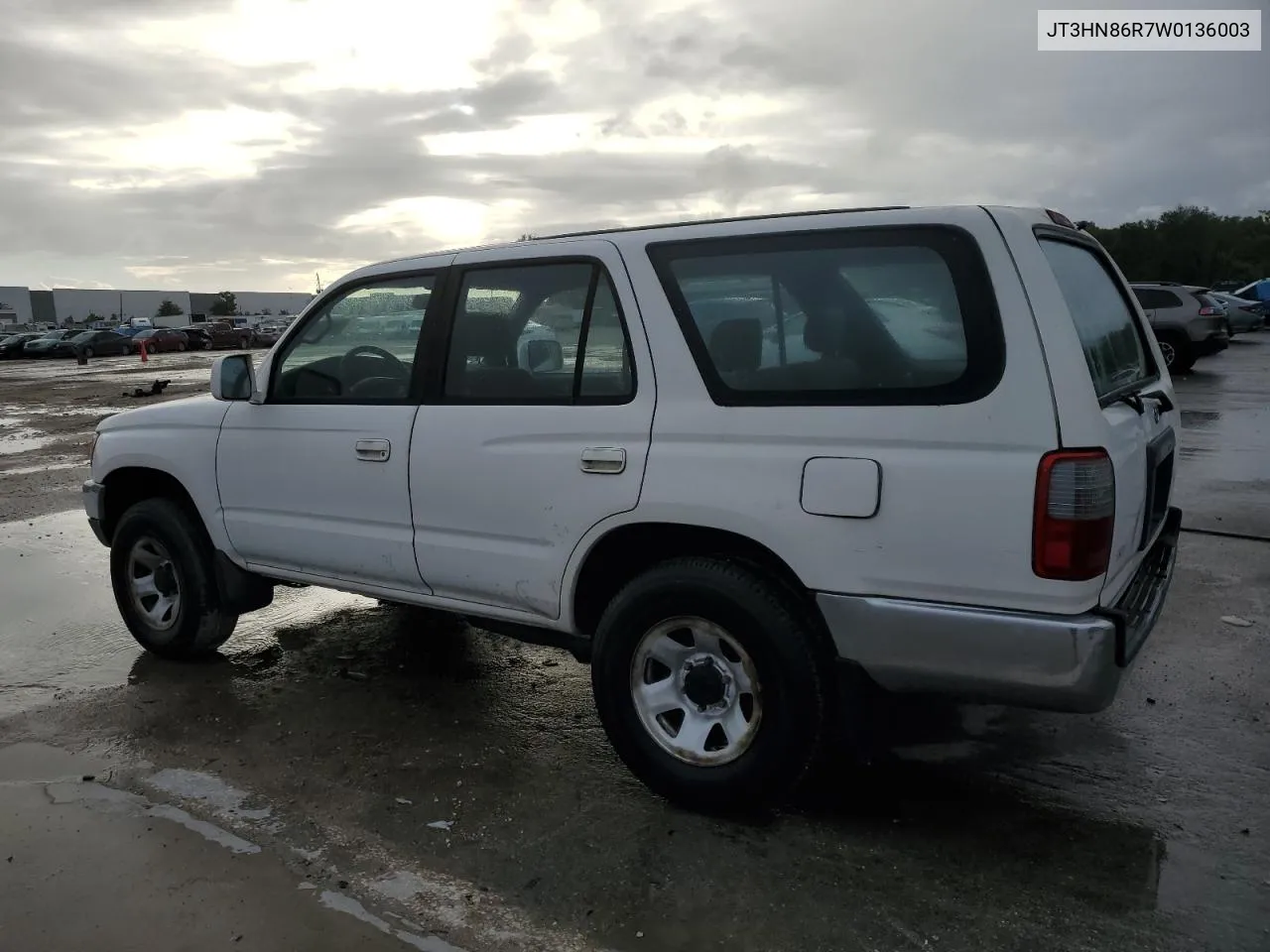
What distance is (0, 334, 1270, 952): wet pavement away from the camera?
9.13ft

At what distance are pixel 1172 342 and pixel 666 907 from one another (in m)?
19.8

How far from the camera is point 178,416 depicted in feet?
15.6

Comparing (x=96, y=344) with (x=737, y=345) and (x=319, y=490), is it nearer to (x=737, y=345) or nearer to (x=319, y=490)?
(x=319, y=490)

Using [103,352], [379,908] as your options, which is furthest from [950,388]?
[103,352]

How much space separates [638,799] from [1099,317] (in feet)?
7.43

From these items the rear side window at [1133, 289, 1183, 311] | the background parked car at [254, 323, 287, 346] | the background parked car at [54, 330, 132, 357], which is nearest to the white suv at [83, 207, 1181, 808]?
the rear side window at [1133, 289, 1183, 311]

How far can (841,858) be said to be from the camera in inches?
120

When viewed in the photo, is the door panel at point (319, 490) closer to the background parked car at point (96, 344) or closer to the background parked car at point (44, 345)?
the background parked car at point (96, 344)

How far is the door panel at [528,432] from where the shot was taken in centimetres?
339

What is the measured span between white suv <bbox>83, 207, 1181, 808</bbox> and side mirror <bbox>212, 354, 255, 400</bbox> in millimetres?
14

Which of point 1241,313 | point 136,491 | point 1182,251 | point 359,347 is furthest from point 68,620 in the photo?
point 1182,251

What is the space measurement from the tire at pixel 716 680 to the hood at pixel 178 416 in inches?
90.4

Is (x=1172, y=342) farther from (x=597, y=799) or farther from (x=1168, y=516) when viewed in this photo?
(x=597, y=799)

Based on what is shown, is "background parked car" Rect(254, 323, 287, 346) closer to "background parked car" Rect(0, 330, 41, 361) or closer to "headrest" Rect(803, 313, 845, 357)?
"background parked car" Rect(0, 330, 41, 361)
